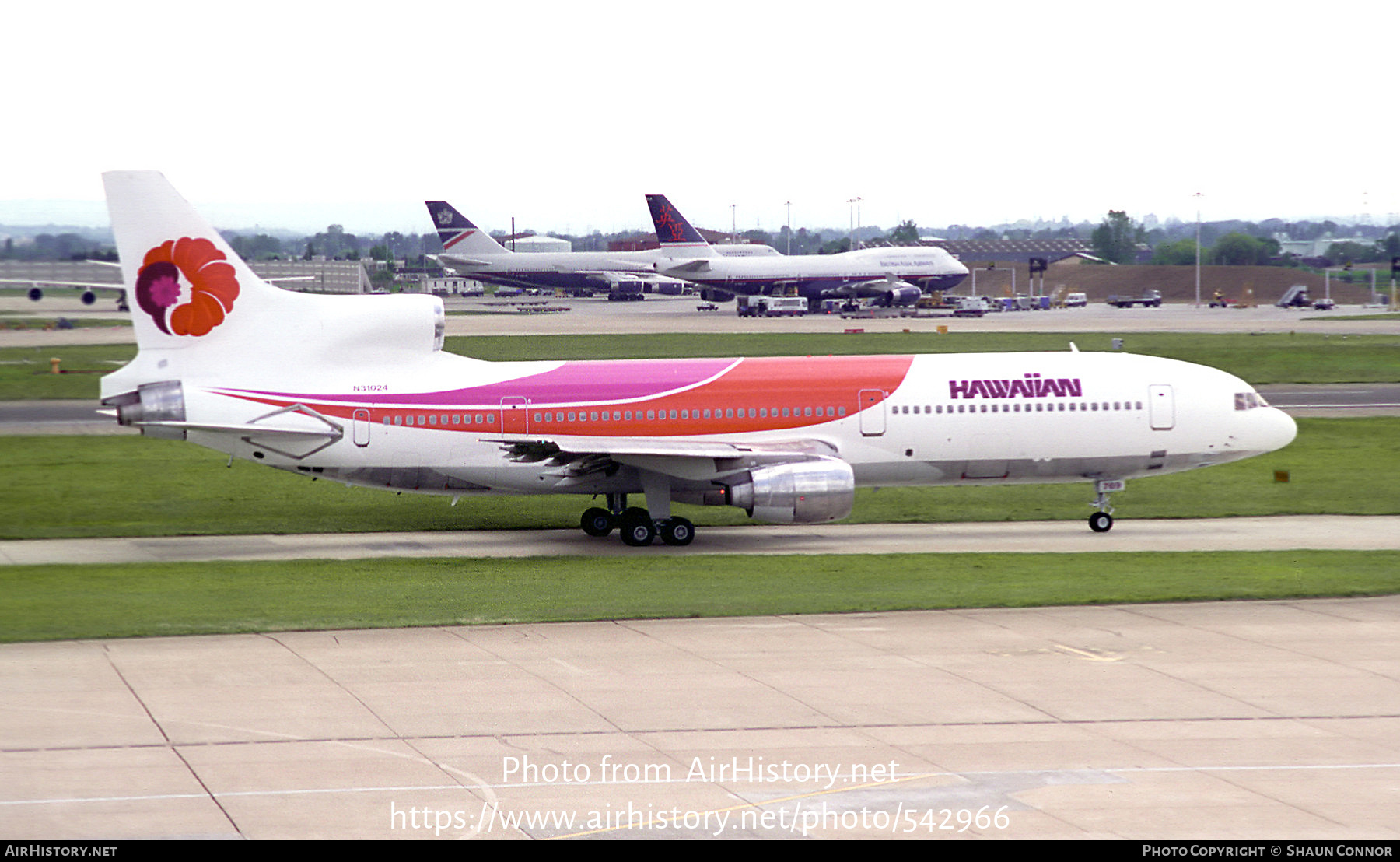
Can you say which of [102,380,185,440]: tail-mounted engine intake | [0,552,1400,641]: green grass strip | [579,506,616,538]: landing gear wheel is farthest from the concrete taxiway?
[579,506,616,538]: landing gear wheel

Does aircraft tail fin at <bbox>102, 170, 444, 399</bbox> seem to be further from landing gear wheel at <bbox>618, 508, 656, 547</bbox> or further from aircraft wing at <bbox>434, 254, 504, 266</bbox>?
aircraft wing at <bbox>434, 254, 504, 266</bbox>

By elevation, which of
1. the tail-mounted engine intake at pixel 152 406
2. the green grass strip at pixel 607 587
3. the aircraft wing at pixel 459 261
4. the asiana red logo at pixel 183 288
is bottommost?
the green grass strip at pixel 607 587

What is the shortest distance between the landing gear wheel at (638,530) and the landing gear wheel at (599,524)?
1.31 metres

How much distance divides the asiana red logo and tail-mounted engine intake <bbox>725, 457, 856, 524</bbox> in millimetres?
13377

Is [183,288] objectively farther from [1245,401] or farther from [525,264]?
[525,264]

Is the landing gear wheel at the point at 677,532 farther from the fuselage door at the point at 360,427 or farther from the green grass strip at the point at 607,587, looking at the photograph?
the fuselage door at the point at 360,427

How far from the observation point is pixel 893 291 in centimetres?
14875

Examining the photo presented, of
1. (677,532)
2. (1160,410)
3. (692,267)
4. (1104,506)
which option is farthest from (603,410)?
(692,267)

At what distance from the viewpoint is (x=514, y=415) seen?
35938 millimetres

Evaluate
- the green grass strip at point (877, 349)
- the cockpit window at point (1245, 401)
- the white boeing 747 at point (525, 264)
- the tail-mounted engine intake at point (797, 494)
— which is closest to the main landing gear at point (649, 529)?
the tail-mounted engine intake at point (797, 494)

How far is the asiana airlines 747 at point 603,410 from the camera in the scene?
35.0 m

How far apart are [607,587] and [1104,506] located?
1468 cm
